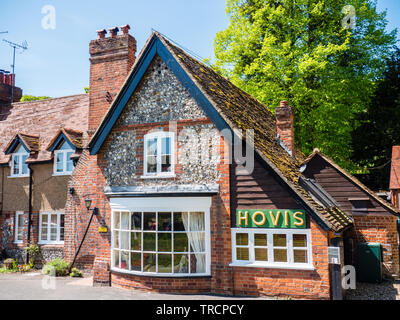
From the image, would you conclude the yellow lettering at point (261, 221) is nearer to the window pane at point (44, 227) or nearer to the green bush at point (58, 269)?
the green bush at point (58, 269)

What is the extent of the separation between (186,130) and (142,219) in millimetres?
3276

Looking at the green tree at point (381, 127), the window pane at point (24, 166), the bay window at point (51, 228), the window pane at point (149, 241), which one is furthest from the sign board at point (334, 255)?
the green tree at point (381, 127)

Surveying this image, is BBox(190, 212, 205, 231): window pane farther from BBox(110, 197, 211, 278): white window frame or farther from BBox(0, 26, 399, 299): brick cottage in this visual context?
BBox(110, 197, 211, 278): white window frame

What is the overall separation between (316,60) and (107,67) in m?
10.1

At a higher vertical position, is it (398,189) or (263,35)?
(263,35)

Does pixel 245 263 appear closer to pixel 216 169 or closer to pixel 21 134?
pixel 216 169

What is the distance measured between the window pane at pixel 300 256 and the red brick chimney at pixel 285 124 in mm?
5134

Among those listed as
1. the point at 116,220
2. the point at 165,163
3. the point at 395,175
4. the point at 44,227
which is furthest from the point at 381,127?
the point at 44,227

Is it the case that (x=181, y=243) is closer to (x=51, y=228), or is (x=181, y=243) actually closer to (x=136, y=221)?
(x=136, y=221)

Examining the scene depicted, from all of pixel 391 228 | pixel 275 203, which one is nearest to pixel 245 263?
pixel 275 203

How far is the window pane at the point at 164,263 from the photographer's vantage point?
35.6 feet

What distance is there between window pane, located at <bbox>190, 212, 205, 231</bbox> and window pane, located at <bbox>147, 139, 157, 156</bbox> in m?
2.56

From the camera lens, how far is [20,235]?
17.9 metres

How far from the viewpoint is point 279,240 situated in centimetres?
1033
